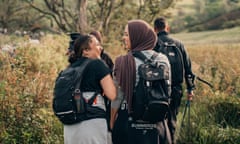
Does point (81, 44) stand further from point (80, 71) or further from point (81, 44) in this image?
point (80, 71)

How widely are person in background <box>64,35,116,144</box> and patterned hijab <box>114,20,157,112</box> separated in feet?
0.37

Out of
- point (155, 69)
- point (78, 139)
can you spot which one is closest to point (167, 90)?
point (155, 69)

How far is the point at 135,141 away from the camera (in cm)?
450

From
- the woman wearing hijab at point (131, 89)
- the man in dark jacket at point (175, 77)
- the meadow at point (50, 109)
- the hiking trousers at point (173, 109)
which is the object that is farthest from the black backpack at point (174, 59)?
the woman wearing hijab at point (131, 89)

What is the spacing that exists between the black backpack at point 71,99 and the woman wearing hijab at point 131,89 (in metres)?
0.26

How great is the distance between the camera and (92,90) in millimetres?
4414

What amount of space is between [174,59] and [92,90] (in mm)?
1897

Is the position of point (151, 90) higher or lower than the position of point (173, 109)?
higher

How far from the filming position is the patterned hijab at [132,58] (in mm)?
4344

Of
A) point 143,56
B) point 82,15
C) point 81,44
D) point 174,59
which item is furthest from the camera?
point 82,15

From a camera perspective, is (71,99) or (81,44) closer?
(71,99)

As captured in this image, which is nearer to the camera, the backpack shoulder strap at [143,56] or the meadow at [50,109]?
the backpack shoulder strap at [143,56]

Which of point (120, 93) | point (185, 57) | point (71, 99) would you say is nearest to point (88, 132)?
point (71, 99)

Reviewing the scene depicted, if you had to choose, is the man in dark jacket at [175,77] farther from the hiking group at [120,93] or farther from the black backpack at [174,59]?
the hiking group at [120,93]
